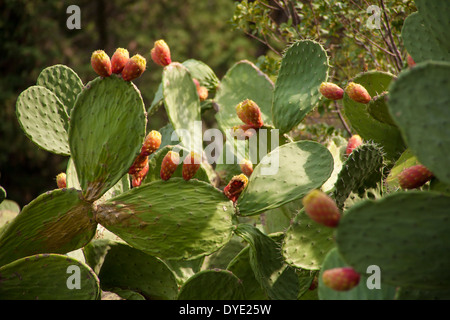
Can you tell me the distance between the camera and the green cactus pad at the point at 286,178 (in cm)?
116

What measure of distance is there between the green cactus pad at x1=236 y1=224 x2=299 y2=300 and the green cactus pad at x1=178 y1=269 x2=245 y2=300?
2.6 inches

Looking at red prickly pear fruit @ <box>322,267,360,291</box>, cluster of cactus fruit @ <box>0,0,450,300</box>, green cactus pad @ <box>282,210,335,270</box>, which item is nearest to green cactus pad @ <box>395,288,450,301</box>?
cluster of cactus fruit @ <box>0,0,450,300</box>

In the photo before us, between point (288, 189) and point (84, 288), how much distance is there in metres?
0.48

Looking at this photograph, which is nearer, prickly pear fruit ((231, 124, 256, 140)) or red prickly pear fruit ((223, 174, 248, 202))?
red prickly pear fruit ((223, 174, 248, 202))

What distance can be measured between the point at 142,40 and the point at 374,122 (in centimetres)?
765

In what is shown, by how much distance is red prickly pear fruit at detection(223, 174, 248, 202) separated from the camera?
120cm

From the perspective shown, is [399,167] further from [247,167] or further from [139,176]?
[139,176]

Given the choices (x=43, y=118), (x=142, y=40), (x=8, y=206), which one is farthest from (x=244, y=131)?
(x=142, y=40)

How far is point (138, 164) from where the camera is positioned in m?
1.25

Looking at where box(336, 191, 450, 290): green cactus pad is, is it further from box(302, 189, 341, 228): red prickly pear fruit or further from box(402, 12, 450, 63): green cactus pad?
box(402, 12, 450, 63): green cactus pad

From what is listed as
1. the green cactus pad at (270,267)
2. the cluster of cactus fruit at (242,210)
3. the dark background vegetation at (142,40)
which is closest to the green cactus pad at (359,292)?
the cluster of cactus fruit at (242,210)

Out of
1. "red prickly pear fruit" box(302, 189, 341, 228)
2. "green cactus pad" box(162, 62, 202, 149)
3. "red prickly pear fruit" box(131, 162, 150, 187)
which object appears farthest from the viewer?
"green cactus pad" box(162, 62, 202, 149)

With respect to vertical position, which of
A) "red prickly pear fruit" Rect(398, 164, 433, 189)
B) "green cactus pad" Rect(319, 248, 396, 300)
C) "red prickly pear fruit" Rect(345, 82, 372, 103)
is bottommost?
"green cactus pad" Rect(319, 248, 396, 300)

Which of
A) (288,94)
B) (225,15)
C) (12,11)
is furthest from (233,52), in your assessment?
(288,94)
